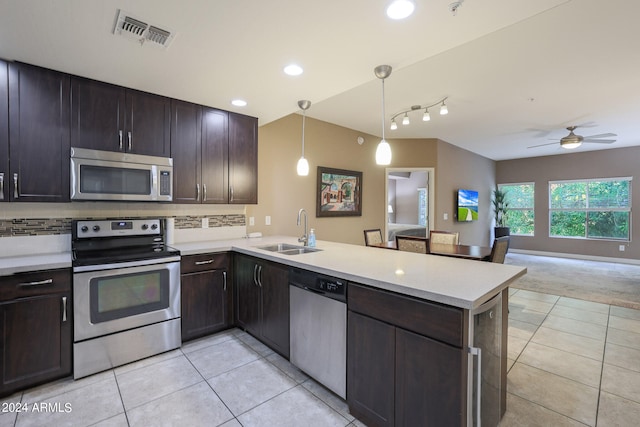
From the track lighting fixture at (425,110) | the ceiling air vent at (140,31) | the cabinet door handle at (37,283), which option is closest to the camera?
the ceiling air vent at (140,31)

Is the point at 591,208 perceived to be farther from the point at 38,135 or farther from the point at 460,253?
the point at 38,135

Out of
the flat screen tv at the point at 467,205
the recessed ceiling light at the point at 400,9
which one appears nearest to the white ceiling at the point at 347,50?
the recessed ceiling light at the point at 400,9

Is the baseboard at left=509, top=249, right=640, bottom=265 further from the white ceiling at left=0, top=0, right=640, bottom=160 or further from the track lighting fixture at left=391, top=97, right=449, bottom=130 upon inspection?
the track lighting fixture at left=391, top=97, right=449, bottom=130

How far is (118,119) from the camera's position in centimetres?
251

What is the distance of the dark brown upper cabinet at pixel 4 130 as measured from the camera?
2.06 m

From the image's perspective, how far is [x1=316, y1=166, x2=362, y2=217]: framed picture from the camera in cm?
440

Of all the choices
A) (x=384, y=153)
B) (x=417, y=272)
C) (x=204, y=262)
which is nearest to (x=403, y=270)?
(x=417, y=272)

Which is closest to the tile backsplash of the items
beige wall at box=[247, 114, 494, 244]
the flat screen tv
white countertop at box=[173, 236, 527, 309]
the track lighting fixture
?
white countertop at box=[173, 236, 527, 309]

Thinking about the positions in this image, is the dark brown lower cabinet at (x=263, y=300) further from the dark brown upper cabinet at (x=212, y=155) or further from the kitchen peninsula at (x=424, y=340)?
the dark brown upper cabinet at (x=212, y=155)

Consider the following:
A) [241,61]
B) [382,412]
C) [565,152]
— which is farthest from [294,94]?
[565,152]

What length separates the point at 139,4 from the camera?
1.54 metres

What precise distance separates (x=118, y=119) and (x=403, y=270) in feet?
8.84

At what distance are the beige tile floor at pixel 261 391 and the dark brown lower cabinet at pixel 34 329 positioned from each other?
0.44 feet

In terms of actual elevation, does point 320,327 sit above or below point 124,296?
below
